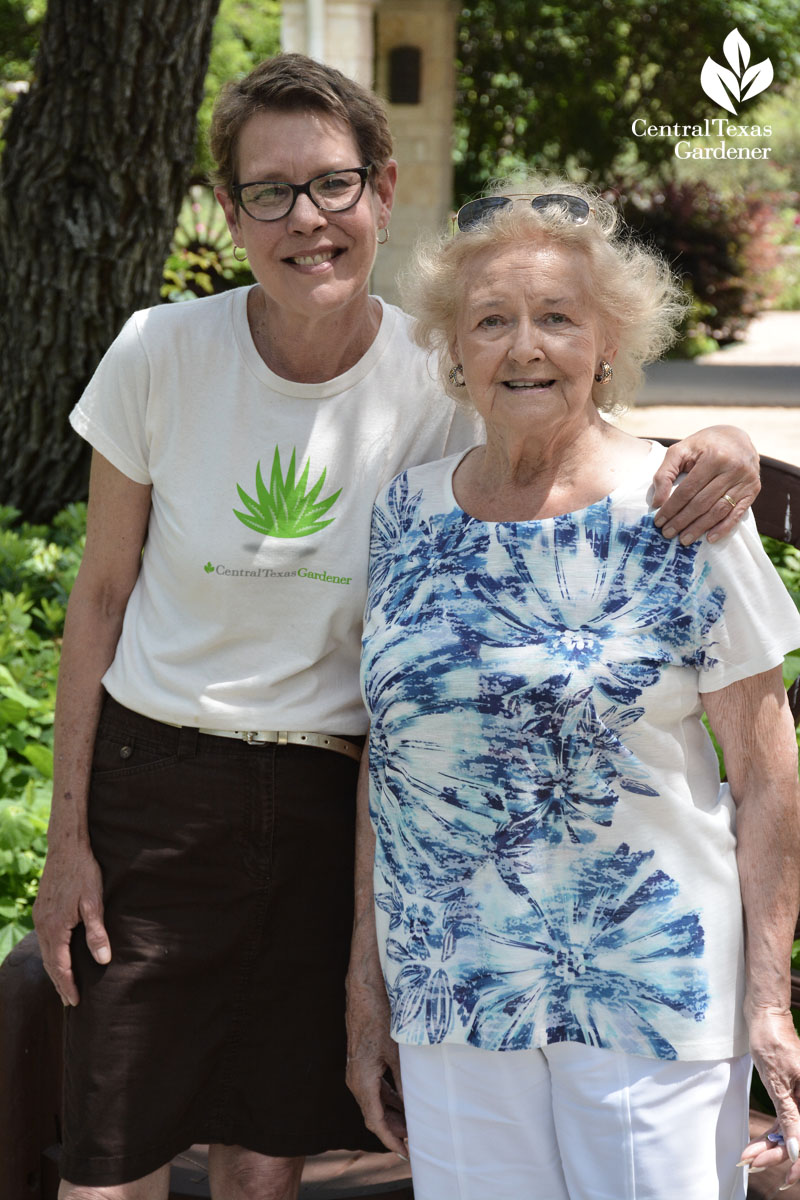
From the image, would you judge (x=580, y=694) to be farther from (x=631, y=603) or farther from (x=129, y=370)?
(x=129, y=370)

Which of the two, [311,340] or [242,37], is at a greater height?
[242,37]

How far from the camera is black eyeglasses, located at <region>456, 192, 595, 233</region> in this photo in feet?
6.47

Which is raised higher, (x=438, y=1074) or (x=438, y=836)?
(x=438, y=836)

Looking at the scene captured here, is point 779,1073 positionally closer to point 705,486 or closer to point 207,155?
point 705,486

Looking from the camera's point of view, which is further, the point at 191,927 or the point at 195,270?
the point at 195,270

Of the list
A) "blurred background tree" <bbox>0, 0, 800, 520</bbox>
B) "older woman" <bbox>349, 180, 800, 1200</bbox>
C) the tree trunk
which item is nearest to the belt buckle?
"older woman" <bbox>349, 180, 800, 1200</bbox>

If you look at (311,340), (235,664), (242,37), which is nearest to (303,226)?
(311,340)

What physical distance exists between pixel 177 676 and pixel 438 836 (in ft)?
1.63

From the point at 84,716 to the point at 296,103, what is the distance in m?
1.02

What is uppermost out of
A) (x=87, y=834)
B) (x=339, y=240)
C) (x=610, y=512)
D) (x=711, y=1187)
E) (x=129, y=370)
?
(x=339, y=240)

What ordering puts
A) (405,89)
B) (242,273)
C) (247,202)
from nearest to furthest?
(247,202) < (242,273) < (405,89)

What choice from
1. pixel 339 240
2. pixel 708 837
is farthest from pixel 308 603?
pixel 708 837

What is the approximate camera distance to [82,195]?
5117mm

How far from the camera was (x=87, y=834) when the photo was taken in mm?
2166
